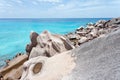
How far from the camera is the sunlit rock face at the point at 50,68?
4.37 m

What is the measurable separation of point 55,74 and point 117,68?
1392 millimetres

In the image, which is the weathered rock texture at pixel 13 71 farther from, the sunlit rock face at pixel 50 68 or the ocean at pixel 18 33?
the ocean at pixel 18 33

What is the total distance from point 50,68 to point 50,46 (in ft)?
A: 8.73

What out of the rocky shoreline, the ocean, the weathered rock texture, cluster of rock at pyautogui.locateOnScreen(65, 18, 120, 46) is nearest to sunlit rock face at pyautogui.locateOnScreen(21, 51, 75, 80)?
the rocky shoreline

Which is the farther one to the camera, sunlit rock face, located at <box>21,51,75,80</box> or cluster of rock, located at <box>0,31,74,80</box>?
cluster of rock, located at <box>0,31,74,80</box>

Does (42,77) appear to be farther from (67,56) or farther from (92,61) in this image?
(92,61)

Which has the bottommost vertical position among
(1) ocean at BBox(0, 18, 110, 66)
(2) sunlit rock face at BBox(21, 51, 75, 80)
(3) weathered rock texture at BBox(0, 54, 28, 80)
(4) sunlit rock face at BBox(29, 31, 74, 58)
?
(1) ocean at BBox(0, 18, 110, 66)

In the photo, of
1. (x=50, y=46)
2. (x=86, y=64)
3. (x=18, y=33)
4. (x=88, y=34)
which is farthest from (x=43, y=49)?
(x=18, y=33)

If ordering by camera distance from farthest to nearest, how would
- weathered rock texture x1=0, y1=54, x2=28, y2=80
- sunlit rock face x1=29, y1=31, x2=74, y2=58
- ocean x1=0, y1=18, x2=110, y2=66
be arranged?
ocean x1=0, y1=18, x2=110, y2=66
weathered rock texture x1=0, y1=54, x2=28, y2=80
sunlit rock face x1=29, y1=31, x2=74, y2=58

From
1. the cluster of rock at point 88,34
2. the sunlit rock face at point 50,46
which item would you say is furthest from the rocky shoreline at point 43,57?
the cluster of rock at point 88,34

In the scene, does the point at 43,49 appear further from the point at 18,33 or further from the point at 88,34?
the point at 18,33

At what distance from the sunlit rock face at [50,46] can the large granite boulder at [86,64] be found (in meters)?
1.87

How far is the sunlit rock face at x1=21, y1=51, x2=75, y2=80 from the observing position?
437cm

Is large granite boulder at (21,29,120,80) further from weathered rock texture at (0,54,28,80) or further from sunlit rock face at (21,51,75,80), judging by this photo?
weathered rock texture at (0,54,28,80)
